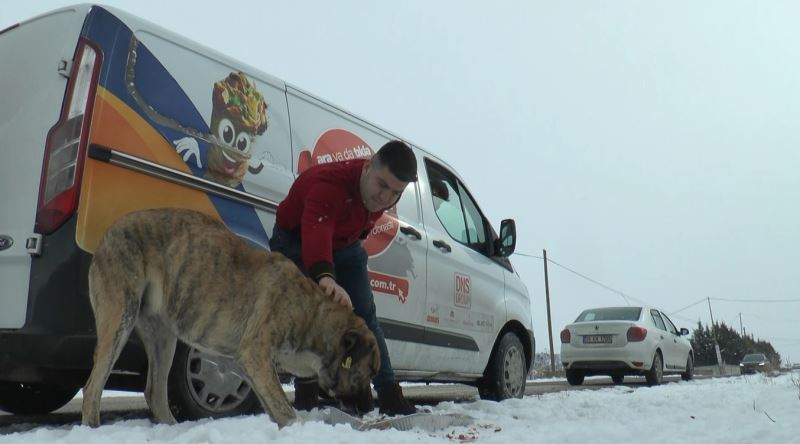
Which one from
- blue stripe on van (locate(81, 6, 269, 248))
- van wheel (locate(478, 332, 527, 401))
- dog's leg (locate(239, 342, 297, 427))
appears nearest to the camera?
dog's leg (locate(239, 342, 297, 427))

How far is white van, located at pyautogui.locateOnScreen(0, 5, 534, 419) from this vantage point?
8.89ft

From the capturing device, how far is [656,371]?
12633 millimetres

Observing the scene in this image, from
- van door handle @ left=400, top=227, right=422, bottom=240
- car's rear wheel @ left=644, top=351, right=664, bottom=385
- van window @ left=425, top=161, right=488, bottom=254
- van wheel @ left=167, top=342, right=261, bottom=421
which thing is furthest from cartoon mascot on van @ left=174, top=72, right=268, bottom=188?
car's rear wheel @ left=644, top=351, right=664, bottom=385

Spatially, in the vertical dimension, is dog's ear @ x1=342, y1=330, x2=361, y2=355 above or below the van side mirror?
below

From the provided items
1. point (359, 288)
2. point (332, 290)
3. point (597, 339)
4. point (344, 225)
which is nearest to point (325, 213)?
point (344, 225)

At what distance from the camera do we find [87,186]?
279 cm

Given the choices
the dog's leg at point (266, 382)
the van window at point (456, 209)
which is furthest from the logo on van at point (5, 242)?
the van window at point (456, 209)

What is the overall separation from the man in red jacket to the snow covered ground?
0.65m

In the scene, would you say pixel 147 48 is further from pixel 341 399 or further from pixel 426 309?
pixel 426 309

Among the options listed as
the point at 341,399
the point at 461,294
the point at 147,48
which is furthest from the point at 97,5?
the point at 461,294

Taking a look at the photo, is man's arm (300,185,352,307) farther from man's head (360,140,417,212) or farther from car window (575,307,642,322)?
car window (575,307,642,322)

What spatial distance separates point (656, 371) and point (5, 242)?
1247 centimetres

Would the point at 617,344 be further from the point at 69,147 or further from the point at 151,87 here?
the point at 69,147

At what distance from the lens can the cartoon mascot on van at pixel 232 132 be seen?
335 centimetres
